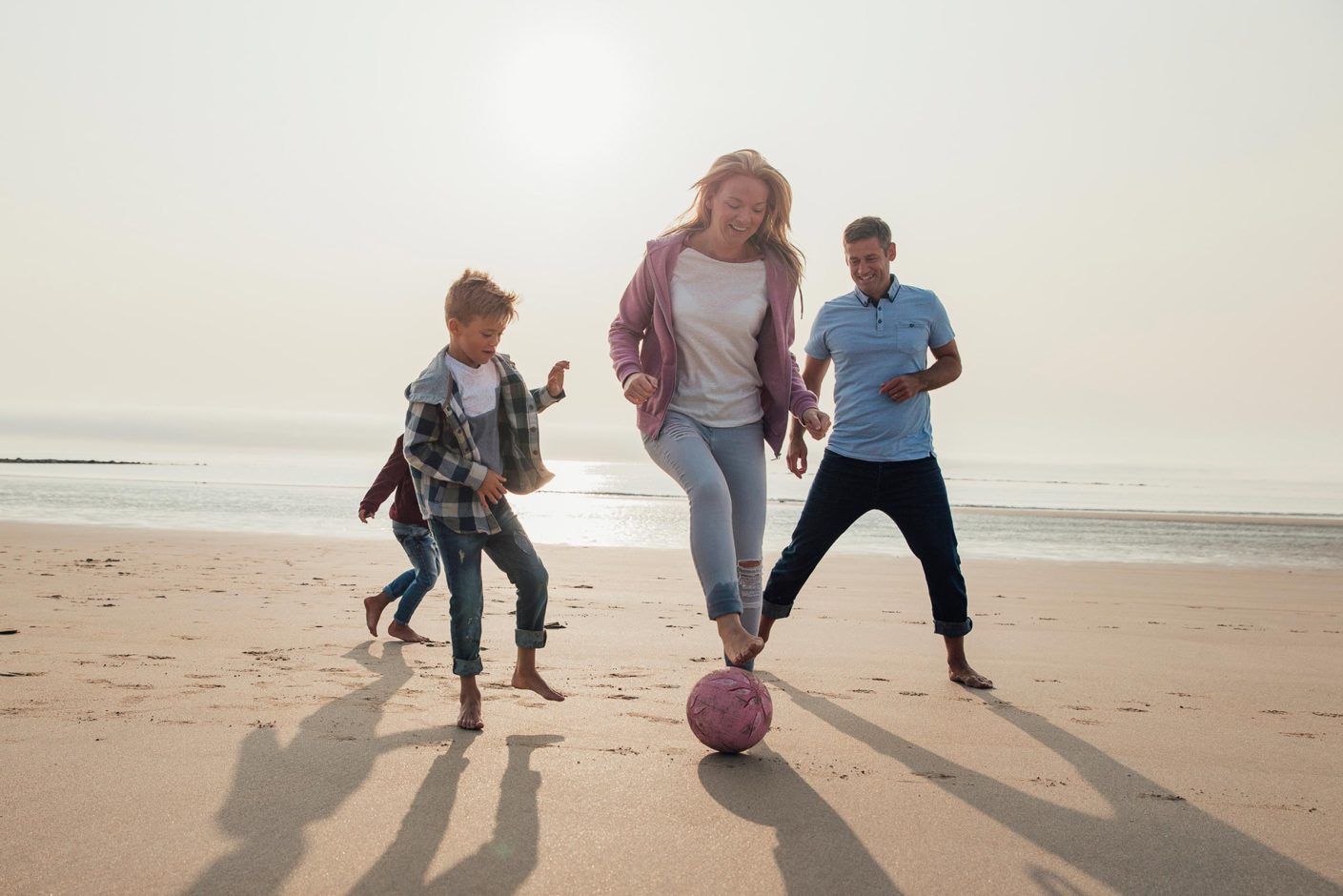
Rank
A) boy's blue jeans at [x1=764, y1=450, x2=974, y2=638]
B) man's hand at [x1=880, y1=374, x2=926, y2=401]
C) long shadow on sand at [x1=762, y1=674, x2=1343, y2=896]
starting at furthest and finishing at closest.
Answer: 1. boy's blue jeans at [x1=764, y1=450, x2=974, y2=638]
2. man's hand at [x1=880, y1=374, x2=926, y2=401]
3. long shadow on sand at [x1=762, y1=674, x2=1343, y2=896]

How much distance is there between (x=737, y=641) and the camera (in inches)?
144

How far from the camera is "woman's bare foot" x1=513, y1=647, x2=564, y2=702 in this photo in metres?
4.27

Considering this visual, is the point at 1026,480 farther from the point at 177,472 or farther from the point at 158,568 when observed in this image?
the point at 158,568

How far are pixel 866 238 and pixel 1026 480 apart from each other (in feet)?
159

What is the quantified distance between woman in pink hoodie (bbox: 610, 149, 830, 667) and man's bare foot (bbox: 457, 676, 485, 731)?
112 centimetres

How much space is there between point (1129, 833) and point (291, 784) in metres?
2.43

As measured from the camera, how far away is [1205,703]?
4465 millimetres

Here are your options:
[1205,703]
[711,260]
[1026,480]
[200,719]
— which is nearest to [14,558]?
[200,719]

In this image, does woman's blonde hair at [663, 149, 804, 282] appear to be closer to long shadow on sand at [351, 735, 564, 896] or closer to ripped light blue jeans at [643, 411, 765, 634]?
ripped light blue jeans at [643, 411, 765, 634]

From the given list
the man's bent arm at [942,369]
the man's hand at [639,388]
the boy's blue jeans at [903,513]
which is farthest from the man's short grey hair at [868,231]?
the man's hand at [639,388]

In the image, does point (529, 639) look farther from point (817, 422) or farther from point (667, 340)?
point (817, 422)

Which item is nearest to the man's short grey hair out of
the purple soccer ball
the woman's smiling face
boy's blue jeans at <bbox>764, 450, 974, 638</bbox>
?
the woman's smiling face

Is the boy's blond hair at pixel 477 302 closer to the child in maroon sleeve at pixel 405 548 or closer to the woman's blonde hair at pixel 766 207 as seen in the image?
the woman's blonde hair at pixel 766 207

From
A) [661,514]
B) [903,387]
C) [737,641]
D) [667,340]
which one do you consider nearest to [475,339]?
[667,340]
